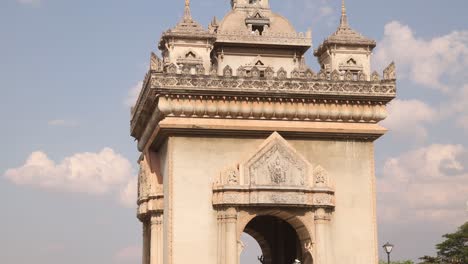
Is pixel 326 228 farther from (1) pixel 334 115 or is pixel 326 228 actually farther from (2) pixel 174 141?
(2) pixel 174 141

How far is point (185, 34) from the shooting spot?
25.5m

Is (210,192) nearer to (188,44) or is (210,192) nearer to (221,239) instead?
(221,239)

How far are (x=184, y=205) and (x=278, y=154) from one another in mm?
3124

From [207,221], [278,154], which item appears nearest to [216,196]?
[207,221]

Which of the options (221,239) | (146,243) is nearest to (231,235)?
(221,239)

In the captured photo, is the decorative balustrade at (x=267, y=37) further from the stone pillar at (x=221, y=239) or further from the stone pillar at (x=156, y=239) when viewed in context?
the stone pillar at (x=221, y=239)

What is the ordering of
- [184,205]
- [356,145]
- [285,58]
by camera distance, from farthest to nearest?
[285,58] → [356,145] → [184,205]

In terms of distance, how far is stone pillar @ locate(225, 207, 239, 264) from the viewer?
75.9ft

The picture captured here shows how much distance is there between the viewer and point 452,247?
60625 millimetres

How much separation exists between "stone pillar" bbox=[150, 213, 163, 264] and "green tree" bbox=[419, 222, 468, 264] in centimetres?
3729

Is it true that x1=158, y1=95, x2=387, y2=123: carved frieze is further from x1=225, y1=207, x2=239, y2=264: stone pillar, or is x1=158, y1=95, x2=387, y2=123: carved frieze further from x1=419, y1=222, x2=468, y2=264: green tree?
x1=419, y1=222, x2=468, y2=264: green tree

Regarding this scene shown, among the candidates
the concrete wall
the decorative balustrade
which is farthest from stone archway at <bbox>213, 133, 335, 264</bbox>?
the decorative balustrade

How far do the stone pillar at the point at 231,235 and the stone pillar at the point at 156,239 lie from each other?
293 centimetres

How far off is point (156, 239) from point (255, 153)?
4.33 m
